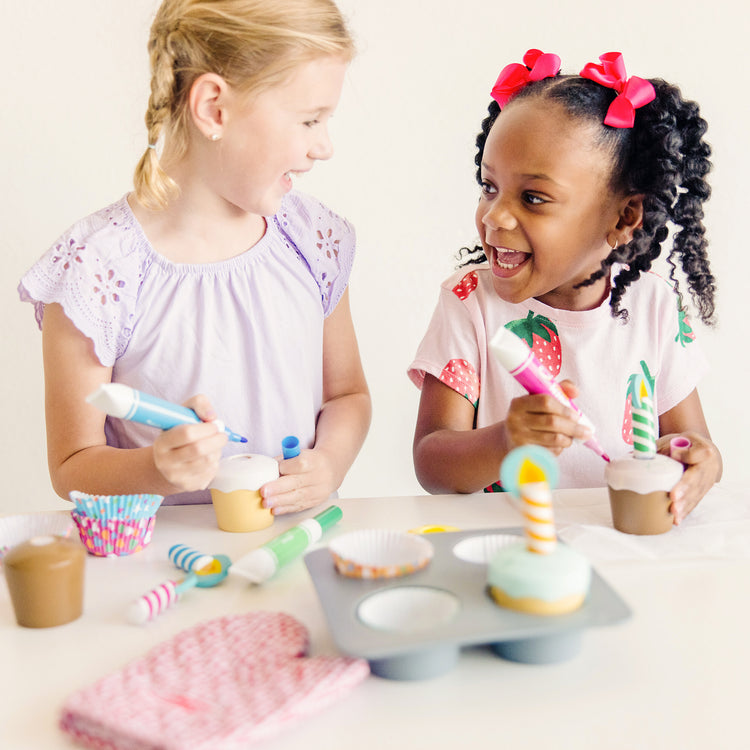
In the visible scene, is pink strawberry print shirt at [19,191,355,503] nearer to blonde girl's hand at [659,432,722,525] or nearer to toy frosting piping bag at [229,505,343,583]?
toy frosting piping bag at [229,505,343,583]

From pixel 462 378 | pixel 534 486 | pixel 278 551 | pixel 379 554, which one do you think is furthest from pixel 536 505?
pixel 462 378

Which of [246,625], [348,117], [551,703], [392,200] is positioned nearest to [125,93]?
[348,117]

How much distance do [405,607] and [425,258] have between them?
103 cm

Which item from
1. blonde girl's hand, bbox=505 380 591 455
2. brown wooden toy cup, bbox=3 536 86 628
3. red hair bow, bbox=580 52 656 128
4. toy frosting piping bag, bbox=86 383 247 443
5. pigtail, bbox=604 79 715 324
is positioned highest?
red hair bow, bbox=580 52 656 128

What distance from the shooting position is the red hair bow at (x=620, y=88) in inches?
38.4

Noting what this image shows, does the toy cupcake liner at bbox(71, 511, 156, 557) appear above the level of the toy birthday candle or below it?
below

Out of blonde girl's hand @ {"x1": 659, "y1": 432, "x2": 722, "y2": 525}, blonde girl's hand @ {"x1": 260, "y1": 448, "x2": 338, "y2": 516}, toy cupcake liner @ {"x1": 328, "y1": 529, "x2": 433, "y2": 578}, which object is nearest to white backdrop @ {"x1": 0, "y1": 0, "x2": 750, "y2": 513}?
blonde girl's hand @ {"x1": 260, "y1": 448, "x2": 338, "y2": 516}

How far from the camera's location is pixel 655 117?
1002 millimetres

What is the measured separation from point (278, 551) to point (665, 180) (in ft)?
2.07

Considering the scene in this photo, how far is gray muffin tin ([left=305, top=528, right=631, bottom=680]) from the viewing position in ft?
1.62

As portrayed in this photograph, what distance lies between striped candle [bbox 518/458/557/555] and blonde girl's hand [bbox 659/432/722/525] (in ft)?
0.84

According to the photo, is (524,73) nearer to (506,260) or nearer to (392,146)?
(506,260)

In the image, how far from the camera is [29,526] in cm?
72

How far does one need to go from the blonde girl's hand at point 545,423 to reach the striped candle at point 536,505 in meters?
0.19
